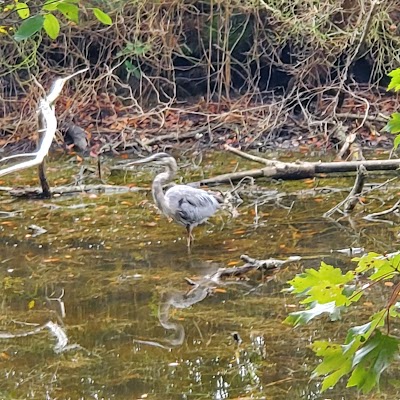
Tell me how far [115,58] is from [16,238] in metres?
5.97

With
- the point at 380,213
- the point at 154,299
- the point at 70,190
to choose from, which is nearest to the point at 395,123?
the point at 154,299

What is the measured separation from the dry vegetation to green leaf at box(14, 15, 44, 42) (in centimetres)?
999

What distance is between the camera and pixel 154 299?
19.4 feet

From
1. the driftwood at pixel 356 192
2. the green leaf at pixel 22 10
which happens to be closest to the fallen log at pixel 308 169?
the driftwood at pixel 356 192

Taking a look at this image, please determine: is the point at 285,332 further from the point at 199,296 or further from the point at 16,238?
the point at 16,238

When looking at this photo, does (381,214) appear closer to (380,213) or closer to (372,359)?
(380,213)

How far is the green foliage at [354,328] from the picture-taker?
1.40 metres

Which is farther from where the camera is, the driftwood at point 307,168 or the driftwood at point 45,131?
the driftwood at point 307,168

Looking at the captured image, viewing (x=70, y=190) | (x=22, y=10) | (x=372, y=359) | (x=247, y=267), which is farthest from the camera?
(x=70, y=190)

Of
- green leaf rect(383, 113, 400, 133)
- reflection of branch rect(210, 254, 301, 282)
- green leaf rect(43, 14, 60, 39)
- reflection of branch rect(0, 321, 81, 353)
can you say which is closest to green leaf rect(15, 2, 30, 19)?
green leaf rect(43, 14, 60, 39)

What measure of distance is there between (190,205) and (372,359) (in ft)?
19.6

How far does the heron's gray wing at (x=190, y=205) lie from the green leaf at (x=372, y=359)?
590 centimetres

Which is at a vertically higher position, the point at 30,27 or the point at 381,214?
the point at 30,27

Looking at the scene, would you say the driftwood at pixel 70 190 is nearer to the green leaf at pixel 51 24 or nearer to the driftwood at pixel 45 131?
the driftwood at pixel 45 131
